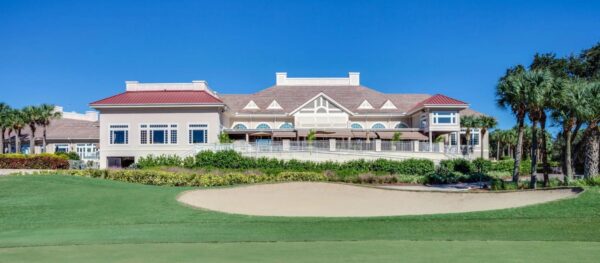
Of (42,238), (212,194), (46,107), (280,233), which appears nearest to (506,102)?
(212,194)

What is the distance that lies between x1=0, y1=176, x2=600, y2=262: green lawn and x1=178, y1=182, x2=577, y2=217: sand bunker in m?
2.09

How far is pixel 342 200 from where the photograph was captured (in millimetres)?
24109

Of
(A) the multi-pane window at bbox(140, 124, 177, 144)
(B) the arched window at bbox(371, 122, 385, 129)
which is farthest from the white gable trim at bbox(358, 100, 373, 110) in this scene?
(A) the multi-pane window at bbox(140, 124, 177, 144)

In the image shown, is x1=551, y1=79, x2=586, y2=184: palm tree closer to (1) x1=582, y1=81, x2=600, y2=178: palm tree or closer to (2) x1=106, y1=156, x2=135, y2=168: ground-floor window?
(1) x1=582, y1=81, x2=600, y2=178: palm tree

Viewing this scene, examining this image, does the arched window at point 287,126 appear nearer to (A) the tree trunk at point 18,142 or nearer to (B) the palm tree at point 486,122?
(B) the palm tree at point 486,122

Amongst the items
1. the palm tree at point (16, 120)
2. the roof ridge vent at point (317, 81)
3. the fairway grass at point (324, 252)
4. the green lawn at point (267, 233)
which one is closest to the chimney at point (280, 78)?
the roof ridge vent at point (317, 81)

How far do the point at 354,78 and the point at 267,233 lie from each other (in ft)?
154

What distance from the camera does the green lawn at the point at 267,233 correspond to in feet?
35.5

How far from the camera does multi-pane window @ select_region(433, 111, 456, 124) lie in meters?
49.3

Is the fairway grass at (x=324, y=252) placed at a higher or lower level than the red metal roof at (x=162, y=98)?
lower

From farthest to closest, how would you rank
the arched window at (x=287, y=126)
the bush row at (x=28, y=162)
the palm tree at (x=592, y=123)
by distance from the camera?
the arched window at (x=287, y=126) < the bush row at (x=28, y=162) < the palm tree at (x=592, y=123)

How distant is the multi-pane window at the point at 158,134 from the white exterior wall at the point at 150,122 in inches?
11.1


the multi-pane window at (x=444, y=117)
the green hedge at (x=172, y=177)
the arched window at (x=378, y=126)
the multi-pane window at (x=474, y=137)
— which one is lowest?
the green hedge at (x=172, y=177)

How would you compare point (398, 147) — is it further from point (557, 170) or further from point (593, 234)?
point (593, 234)
